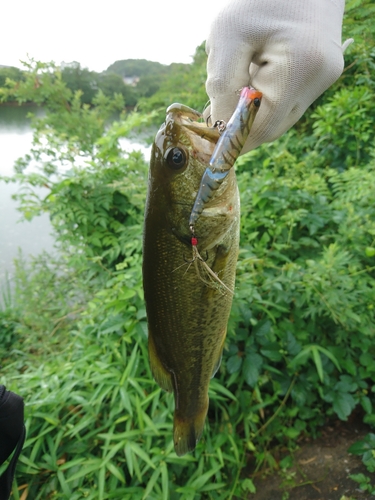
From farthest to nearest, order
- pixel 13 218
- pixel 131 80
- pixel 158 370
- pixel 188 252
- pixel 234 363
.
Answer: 1. pixel 131 80
2. pixel 13 218
3. pixel 234 363
4. pixel 158 370
5. pixel 188 252

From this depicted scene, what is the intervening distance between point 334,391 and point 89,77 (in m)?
4.70

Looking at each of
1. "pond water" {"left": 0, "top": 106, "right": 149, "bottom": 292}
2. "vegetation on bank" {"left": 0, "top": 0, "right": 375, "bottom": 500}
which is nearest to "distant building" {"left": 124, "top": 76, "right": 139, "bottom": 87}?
"pond water" {"left": 0, "top": 106, "right": 149, "bottom": 292}

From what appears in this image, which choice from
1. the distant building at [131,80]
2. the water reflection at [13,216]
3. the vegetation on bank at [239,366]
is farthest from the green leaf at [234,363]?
the distant building at [131,80]

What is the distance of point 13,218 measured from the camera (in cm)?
573

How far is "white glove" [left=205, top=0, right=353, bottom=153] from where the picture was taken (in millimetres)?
1010

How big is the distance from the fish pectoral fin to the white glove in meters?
0.87

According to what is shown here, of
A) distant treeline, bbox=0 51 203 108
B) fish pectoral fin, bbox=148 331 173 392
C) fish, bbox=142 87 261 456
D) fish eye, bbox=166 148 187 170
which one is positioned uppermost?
distant treeline, bbox=0 51 203 108

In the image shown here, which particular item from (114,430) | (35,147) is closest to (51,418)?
(114,430)

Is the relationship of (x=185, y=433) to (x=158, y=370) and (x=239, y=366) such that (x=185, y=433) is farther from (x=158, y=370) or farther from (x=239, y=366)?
(x=239, y=366)

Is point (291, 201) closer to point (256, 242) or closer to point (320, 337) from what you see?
point (256, 242)

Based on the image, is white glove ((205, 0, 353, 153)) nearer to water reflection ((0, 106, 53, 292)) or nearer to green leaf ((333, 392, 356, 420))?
green leaf ((333, 392, 356, 420))

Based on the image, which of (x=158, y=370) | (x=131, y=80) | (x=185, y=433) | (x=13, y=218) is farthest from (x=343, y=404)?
(x=131, y=80)

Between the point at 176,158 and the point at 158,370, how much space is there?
83 cm

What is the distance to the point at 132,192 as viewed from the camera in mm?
2957
